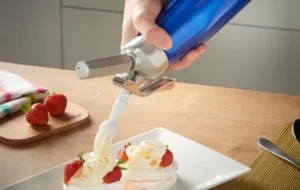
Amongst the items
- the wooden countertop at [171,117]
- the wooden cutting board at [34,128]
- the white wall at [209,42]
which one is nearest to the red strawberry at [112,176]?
the wooden countertop at [171,117]

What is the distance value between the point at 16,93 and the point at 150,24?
51 centimetres

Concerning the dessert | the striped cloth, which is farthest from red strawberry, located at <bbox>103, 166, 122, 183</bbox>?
the striped cloth

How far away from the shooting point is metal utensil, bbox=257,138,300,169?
3.29 feet

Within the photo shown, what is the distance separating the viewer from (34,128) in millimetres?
1141

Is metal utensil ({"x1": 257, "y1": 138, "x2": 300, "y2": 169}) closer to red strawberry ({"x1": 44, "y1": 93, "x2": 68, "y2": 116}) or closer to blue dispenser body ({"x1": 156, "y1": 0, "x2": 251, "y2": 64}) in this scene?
blue dispenser body ({"x1": 156, "y1": 0, "x2": 251, "y2": 64})

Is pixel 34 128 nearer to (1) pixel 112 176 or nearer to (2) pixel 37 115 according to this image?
(2) pixel 37 115

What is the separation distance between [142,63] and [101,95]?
53cm

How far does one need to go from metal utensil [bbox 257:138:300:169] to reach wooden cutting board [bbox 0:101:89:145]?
336 millimetres

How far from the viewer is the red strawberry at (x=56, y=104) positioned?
1186mm

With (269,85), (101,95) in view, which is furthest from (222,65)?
(101,95)

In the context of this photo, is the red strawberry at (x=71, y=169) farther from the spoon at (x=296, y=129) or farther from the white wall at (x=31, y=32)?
the white wall at (x=31, y=32)

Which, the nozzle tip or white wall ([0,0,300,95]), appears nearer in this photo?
the nozzle tip

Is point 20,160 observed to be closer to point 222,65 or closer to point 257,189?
point 257,189

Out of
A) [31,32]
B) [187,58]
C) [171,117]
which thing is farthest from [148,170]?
[31,32]
